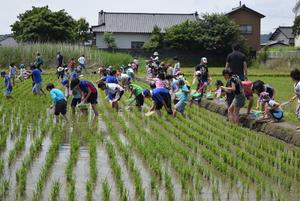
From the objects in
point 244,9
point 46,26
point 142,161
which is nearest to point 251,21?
point 244,9

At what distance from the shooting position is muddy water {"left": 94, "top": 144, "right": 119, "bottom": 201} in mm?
5754

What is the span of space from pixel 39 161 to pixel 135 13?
43.7m

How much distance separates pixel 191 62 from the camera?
4259 cm

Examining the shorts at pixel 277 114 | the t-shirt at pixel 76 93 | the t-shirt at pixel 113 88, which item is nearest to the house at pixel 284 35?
the t-shirt at pixel 113 88

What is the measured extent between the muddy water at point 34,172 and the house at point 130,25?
122ft

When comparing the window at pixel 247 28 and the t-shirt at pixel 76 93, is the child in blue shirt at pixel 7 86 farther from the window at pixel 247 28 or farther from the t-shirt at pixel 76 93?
the window at pixel 247 28

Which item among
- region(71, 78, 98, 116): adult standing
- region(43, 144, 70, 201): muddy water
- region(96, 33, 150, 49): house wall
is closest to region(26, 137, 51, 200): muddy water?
region(43, 144, 70, 201): muddy water

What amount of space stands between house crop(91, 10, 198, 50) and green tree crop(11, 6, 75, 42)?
7.80 ft

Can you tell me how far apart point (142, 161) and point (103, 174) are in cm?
91

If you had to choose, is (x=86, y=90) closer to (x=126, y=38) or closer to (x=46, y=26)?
(x=46, y=26)

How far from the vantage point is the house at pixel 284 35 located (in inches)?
2302

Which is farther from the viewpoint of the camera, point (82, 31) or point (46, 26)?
point (82, 31)

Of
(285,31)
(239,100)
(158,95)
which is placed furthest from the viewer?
(285,31)

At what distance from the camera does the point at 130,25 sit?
48.2 m
